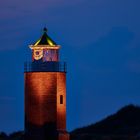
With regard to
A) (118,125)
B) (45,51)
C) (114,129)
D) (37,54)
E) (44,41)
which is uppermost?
(44,41)

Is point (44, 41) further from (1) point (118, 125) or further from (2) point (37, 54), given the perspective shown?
(1) point (118, 125)

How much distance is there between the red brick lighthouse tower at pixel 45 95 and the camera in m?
48.9

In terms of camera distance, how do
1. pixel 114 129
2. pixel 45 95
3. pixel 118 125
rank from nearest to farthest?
1. pixel 45 95
2. pixel 114 129
3. pixel 118 125

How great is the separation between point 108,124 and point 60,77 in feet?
47.0

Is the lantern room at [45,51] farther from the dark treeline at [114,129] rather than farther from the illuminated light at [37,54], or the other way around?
the dark treeline at [114,129]

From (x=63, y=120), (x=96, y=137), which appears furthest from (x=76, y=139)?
(x=63, y=120)

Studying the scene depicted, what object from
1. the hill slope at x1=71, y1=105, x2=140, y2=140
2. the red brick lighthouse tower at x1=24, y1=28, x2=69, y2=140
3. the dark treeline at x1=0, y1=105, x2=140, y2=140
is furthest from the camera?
the hill slope at x1=71, y1=105, x2=140, y2=140

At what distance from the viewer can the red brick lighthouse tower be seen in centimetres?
4894

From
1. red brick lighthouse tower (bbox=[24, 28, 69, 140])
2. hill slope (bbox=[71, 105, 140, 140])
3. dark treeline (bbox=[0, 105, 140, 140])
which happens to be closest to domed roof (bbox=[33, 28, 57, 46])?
red brick lighthouse tower (bbox=[24, 28, 69, 140])

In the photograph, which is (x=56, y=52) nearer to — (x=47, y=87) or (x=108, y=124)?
(x=47, y=87)

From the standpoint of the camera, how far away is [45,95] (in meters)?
49.0

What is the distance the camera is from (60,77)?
162ft

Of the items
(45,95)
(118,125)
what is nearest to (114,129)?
(118,125)

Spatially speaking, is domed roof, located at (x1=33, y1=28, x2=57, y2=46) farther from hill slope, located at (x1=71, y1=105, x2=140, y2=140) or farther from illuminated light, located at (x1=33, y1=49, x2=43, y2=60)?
hill slope, located at (x1=71, y1=105, x2=140, y2=140)
